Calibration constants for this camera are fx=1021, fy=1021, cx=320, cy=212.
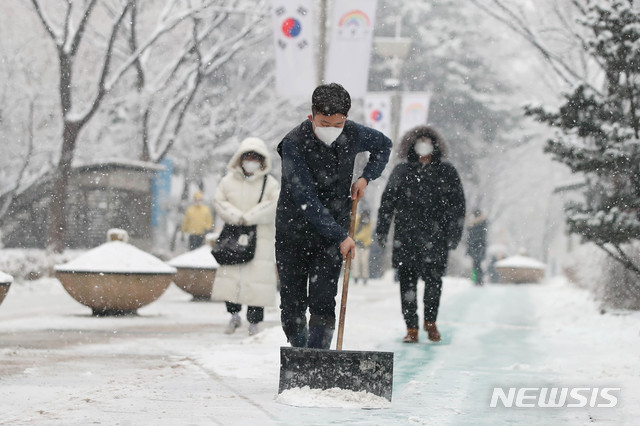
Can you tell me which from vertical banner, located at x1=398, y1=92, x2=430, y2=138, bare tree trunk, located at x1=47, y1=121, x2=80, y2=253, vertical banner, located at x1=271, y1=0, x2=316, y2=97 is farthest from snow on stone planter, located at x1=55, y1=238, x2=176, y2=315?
vertical banner, located at x1=398, y1=92, x2=430, y2=138

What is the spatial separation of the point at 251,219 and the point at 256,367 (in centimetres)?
240

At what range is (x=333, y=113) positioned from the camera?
17.9 ft

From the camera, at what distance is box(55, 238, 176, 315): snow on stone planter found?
10297 mm

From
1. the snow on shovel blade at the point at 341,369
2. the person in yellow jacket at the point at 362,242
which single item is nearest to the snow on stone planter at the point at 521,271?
the person in yellow jacket at the point at 362,242

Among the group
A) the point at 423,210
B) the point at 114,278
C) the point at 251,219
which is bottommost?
the point at 114,278

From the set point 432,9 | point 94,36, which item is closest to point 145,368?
point 94,36

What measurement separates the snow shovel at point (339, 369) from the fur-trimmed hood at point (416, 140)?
12.7 ft

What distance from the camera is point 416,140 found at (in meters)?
8.78

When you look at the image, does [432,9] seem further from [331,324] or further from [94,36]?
[331,324]

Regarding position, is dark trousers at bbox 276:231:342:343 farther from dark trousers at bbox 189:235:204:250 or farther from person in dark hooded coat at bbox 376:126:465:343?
dark trousers at bbox 189:235:204:250

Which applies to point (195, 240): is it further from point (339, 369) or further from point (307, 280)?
point (339, 369)

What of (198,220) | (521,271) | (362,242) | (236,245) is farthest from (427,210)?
(521,271)

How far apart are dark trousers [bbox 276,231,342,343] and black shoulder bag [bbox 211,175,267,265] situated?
3.05 meters

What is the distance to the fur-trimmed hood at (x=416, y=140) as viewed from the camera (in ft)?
28.8
